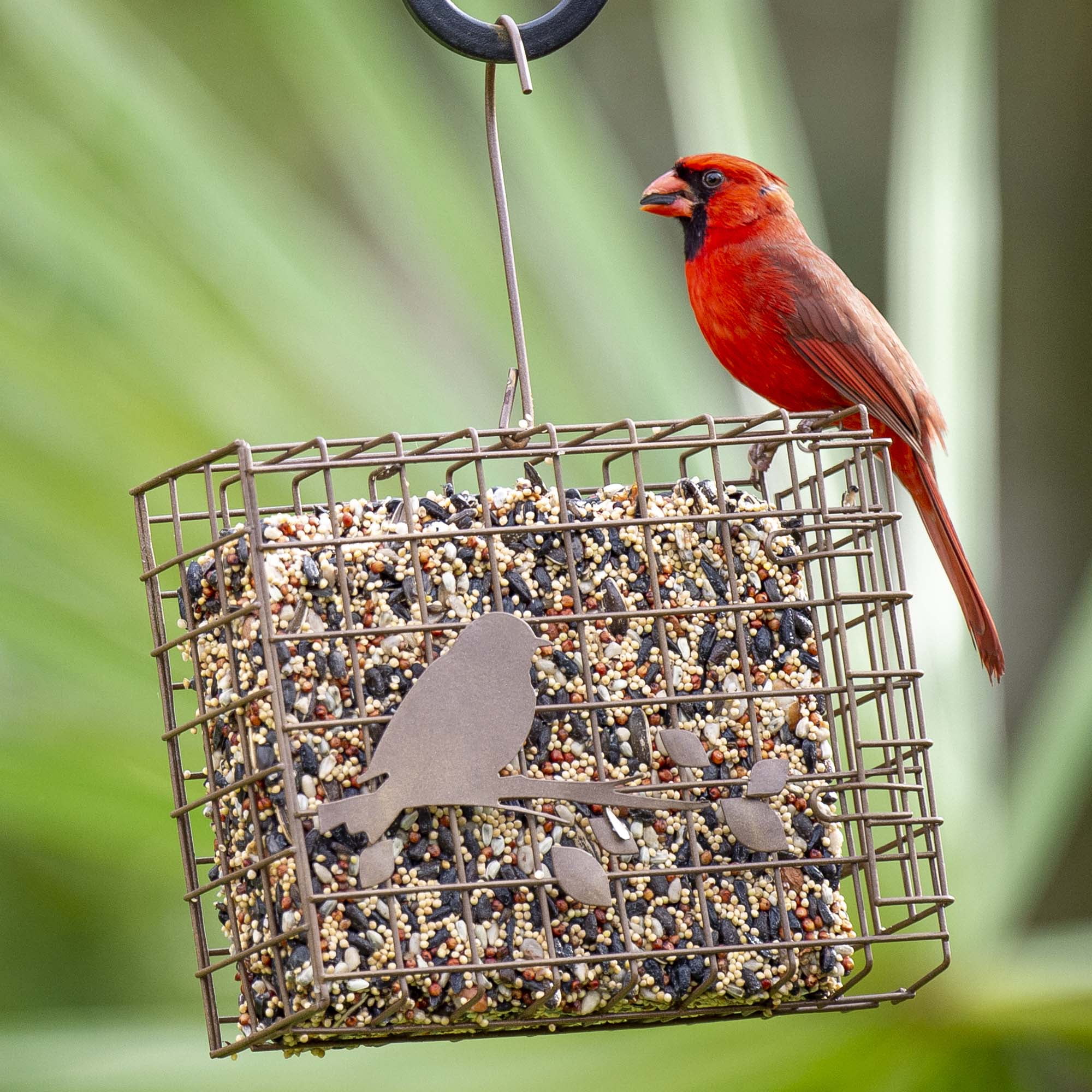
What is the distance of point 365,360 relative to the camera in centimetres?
354

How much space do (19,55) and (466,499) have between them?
1880mm

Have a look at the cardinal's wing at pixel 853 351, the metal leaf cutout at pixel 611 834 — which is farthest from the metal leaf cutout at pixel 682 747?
the cardinal's wing at pixel 853 351

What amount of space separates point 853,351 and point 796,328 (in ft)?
0.37

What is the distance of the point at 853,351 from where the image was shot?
308 centimetres

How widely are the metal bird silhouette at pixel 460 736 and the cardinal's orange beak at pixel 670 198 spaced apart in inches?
54.9

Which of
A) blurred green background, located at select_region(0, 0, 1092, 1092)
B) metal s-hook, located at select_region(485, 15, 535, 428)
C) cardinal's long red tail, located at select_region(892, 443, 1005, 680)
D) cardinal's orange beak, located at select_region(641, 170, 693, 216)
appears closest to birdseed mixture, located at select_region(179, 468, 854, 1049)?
metal s-hook, located at select_region(485, 15, 535, 428)

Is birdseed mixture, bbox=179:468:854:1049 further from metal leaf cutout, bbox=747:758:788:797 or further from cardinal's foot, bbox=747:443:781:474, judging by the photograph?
cardinal's foot, bbox=747:443:781:474


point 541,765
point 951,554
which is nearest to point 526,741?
point 541,765

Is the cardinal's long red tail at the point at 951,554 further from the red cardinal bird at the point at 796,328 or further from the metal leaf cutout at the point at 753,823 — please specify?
the metal leaf cutout at the point at 753,823

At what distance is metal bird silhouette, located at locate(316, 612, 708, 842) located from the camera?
87.1 inches

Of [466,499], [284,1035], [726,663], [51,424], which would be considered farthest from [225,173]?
[284,1035]

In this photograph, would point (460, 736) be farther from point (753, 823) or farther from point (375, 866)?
point (753, 823)

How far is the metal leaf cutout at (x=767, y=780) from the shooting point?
2.36 metres

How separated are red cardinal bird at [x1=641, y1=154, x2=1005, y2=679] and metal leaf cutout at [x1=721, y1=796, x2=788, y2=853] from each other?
73 centimetres
